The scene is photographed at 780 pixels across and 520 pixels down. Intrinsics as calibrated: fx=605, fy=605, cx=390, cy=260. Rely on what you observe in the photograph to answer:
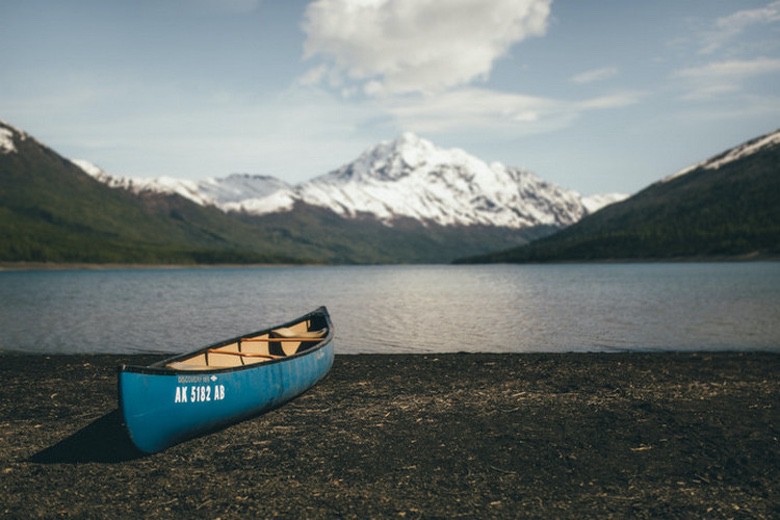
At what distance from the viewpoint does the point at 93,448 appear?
54.5 feet

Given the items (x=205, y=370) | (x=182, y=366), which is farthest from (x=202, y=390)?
(x=182, y=366)

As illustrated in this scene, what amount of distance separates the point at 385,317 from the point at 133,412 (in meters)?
43.8

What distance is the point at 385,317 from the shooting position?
190ft

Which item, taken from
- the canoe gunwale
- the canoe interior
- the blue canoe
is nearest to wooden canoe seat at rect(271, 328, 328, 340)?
the canoe interior

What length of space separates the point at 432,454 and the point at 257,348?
422 inches

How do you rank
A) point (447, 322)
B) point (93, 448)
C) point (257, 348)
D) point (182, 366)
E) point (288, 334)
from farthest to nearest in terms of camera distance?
1. point (447, 322)
2. point (288, 334)
3. point (257, 348)
4. point (182, 366)
5. point (93, 448)

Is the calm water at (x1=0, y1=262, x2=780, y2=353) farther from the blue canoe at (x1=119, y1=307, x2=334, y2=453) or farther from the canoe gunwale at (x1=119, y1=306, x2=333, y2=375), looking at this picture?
the blue canoe at (x1=119, y1=307, x2=334, y2=453)

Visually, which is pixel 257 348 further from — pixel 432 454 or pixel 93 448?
pixel 432 454

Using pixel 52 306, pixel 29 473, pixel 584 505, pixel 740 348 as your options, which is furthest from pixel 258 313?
pixel 584 505

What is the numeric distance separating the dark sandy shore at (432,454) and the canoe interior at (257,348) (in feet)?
6.95

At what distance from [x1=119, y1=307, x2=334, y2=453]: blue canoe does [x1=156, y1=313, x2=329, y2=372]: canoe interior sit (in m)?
0.05

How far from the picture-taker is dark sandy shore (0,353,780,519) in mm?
12805

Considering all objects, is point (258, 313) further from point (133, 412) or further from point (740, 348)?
point (133, 412)

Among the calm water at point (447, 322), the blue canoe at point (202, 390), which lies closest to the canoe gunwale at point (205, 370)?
the blue canoe at point (202, 390)
